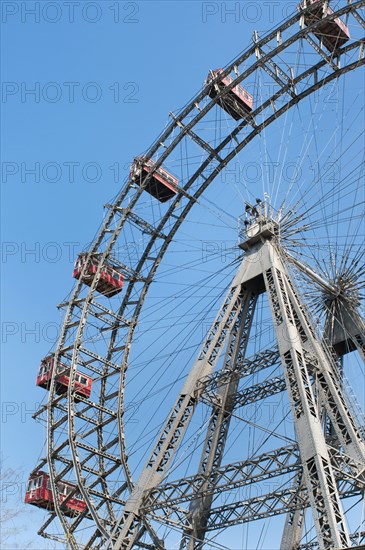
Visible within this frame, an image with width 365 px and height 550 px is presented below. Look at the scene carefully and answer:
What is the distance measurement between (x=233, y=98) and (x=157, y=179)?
4.28 meters

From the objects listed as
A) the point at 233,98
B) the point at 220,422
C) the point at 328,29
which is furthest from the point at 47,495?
the point at 328,29

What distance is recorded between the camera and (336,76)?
24.3 m

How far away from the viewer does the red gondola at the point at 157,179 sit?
28.2 m

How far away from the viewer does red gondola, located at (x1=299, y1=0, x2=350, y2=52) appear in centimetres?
2388

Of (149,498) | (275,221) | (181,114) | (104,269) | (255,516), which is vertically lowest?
(255,516)

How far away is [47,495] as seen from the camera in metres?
26.4

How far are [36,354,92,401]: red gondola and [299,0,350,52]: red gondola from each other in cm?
1436

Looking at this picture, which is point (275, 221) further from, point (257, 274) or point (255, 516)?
point (255, 516)

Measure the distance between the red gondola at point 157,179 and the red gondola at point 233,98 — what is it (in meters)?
3.49

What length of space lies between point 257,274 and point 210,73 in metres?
7.90

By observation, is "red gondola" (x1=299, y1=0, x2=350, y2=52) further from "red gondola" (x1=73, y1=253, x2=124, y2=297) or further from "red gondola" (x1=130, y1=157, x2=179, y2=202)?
"red gondola" (x1=73, y1=253, x2=124, y2=297)

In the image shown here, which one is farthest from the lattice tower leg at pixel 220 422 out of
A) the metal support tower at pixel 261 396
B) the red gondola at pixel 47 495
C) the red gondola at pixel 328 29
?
the red gondola at pixel 328 29

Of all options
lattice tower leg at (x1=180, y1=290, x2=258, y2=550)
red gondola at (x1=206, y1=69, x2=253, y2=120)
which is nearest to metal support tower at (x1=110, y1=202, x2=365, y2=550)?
lattice tower leg at (x1=180, y1=290, x2=258, y2=550)

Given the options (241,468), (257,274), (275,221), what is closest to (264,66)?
(275,221)
